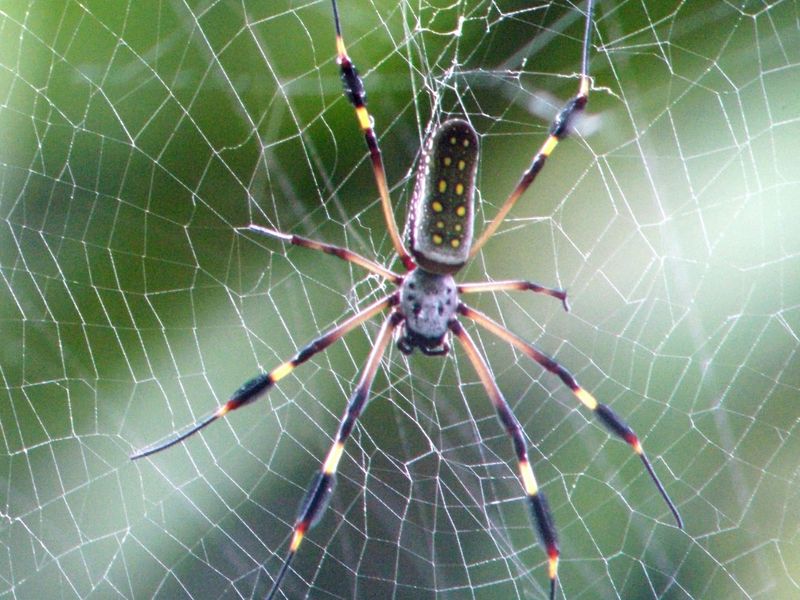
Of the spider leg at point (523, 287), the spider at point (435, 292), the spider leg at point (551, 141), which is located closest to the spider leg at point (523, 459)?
the spider at point (435, 292)

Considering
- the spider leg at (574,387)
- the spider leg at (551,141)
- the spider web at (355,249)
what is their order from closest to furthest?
the spider web at (355,249), the spider leg at (551,141), the spider leg at (574,387)

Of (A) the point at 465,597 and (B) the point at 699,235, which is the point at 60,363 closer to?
(A) the point at 465,597

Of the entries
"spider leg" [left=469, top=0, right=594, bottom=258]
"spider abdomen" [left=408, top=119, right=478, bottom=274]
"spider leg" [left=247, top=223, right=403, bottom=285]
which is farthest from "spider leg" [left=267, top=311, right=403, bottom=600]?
"spider leg" [left=469, top=0, right=594, bottom=258]

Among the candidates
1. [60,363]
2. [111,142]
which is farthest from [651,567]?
[111,142]

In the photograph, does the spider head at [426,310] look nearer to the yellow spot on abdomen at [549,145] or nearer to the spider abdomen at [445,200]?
the spider abdomen at [445,200]

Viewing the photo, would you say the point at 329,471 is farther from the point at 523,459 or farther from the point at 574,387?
the point at 574,387

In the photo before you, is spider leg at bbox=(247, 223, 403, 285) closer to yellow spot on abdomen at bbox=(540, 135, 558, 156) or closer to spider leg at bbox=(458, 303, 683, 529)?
spider leg at bbox=(458, 303, 683, 529)

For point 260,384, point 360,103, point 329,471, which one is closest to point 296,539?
point 329,471
